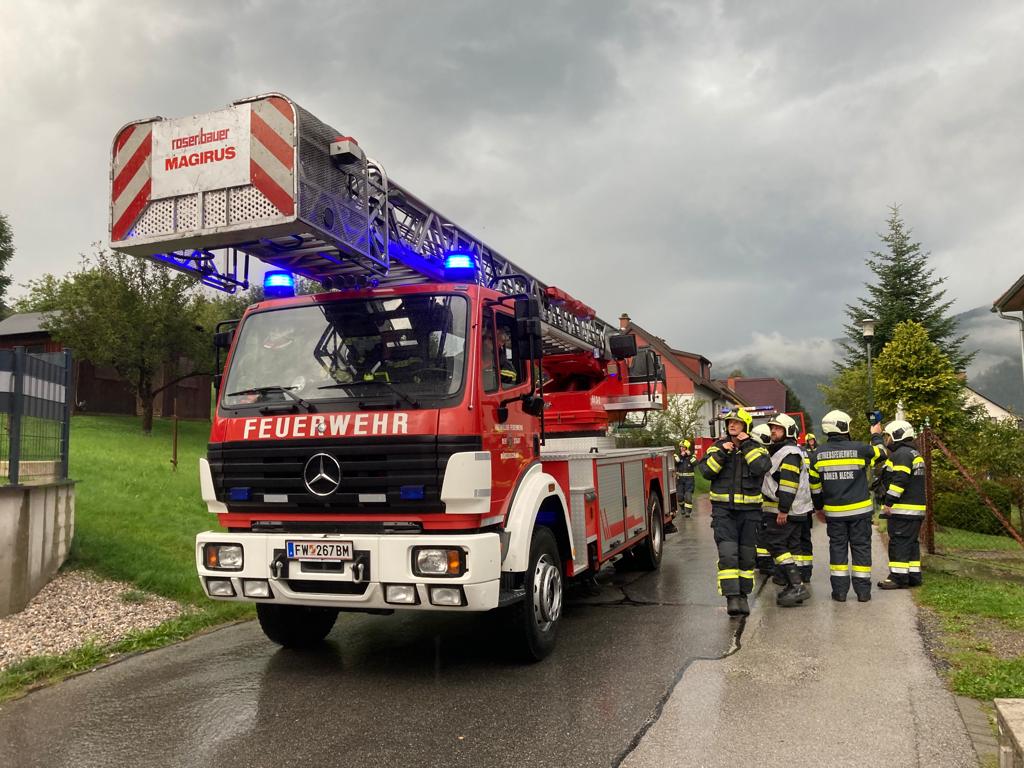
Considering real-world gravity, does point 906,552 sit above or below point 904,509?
below

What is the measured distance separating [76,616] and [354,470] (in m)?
3.17

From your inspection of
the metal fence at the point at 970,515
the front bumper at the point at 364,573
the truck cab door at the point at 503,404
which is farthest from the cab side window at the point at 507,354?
the metal fence at the point at 970,515

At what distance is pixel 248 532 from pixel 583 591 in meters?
3.84

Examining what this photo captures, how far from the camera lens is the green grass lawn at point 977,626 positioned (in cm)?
430

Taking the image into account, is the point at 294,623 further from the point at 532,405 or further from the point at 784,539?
the point at 784,539

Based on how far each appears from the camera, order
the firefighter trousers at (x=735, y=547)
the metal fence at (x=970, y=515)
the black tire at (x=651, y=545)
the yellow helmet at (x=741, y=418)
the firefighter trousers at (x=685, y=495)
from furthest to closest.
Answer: the firefighter trousers at (x=685, y=495)
the metal fence at (x=970, y=515)
the black tire at (x=651, y=545)
the yellow helmet at (x=741, y=418)
the firefighter trousers at (x=735, y=547)

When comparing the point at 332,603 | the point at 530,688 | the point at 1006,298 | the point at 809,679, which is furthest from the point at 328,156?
the point at 1006,298

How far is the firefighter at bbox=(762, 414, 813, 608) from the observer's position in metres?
6.86


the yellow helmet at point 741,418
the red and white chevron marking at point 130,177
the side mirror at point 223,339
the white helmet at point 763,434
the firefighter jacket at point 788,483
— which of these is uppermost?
the red and white chevron marking at point 130,177

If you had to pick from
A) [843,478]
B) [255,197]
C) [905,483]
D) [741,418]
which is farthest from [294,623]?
[905,483]

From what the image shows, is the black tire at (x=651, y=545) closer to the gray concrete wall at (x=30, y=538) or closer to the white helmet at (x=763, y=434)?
the white helmet at (x=763, y=434)

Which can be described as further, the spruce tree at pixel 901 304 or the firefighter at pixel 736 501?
the spruce tree at pixel 901 304

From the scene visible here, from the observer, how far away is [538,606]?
16.7ft

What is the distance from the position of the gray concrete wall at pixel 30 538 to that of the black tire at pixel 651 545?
5.75 m
